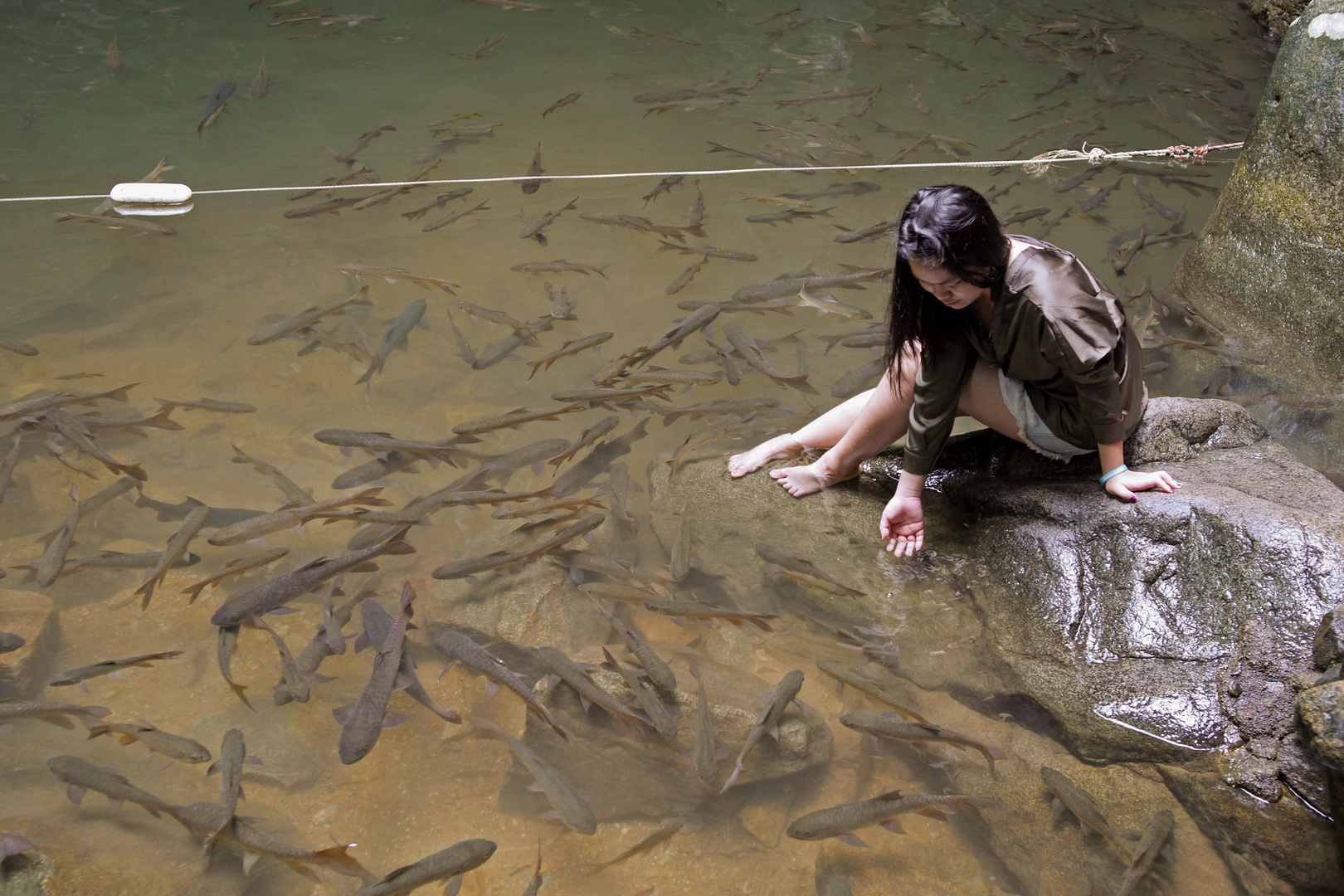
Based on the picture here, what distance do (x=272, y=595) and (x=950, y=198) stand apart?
2.87m

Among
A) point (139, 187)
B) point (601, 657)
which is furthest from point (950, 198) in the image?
point (139, 187)

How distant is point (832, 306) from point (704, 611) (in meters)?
2.36

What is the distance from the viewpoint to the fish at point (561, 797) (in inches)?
106

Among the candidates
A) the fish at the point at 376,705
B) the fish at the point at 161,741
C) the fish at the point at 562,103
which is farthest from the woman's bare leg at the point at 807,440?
the fish at the point at 562,103

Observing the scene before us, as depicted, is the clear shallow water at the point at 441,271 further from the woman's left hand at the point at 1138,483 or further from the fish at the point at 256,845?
the woman's left hand at the point at 1138,483

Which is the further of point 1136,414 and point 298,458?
point 298,458

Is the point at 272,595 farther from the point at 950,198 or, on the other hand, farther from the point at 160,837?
the point at 950,198

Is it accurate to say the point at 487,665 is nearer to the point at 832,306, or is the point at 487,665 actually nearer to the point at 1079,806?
the point at 1079,806

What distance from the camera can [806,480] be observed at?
3467mm

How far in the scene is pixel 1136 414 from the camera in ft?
9.71

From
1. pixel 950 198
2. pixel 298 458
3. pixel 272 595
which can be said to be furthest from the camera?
pixel 298 458

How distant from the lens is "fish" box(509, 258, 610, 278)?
520cm

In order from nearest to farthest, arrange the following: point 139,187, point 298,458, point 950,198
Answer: point 950,198
point 298,458
point 139,187

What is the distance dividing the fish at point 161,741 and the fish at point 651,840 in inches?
58.2
